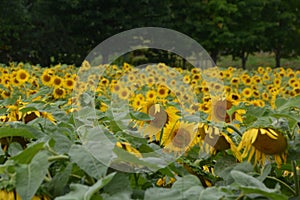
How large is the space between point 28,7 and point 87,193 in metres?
19.1

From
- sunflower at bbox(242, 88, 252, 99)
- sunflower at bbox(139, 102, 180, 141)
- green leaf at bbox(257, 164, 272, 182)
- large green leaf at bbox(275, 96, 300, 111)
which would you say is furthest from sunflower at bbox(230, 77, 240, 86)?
green leaf at bbox(257, 164, 272, 182)

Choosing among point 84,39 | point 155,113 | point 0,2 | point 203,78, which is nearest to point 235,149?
point 155,113

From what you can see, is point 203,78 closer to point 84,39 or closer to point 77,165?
point 77,165

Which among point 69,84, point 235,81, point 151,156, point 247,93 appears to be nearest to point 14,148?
point 151,156

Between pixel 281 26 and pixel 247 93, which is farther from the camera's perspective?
pixel 281 26

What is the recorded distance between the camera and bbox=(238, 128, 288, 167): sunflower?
1.28 meters

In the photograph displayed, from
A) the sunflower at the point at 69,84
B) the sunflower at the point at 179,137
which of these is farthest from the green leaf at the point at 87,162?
the sunflower at the point at 69,84

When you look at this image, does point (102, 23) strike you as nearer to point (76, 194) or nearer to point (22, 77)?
point (22, 77)

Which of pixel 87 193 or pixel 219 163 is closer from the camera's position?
pixel 87 193

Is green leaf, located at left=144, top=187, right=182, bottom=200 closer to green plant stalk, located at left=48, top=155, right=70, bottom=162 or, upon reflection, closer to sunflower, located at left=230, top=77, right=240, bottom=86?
green plant stalk, located at left=48, top=155, right=70, bottom=162

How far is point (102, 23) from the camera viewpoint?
19422 mm

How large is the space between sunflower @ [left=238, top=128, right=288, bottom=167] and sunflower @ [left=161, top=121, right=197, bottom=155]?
23 cm

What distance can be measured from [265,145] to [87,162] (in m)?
0.43

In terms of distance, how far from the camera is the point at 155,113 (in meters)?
1.81
